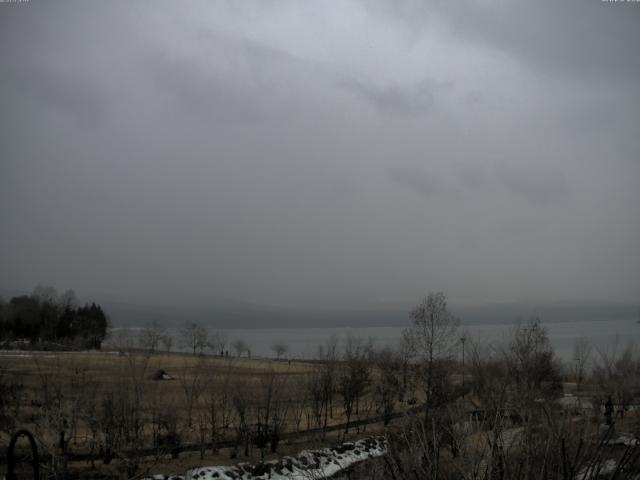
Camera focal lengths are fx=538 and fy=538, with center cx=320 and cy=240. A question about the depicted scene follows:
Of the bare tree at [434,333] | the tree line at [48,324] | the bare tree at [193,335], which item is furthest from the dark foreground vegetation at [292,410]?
the bare tree at [193,335]

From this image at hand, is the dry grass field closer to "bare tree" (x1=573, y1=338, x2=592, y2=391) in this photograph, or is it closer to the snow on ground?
the snow on ground

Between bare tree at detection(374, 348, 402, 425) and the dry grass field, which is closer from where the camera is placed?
the dry grass field

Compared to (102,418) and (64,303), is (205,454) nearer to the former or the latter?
(102,418)

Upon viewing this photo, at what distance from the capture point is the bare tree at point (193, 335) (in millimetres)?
133000

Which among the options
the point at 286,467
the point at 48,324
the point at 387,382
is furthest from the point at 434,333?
the point at 48,324

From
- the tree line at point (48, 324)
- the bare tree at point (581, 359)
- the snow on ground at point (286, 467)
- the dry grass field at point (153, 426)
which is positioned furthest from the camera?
the tree line at point (48, 324)

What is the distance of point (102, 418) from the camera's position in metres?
27.9

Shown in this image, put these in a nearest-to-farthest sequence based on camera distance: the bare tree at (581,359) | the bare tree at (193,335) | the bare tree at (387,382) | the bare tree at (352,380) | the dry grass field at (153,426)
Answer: the dry grass field at (153,426) < the bare tree at (352,380) < the bare tree at (387,382) < the bare tree at (581,359) < the bare tree at (193,335)

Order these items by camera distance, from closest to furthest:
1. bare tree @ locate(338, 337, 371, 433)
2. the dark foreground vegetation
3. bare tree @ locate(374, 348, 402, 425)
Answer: the dark foreground vegetation < bare tree @ locate(338, 337, 371, 433) < bare tree @ locate(374, 348, 402, 425)

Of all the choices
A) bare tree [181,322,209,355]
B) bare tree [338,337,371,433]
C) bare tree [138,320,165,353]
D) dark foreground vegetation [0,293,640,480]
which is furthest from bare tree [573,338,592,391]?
bare tree [181,322,209,355]

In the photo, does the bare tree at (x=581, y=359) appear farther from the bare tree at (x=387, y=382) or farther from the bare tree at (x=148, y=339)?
the bare tree at (x=148, y=339)

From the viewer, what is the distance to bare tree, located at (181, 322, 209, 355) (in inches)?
5236

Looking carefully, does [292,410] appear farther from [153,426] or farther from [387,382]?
[387,382]

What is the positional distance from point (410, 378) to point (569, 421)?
2040 inches
